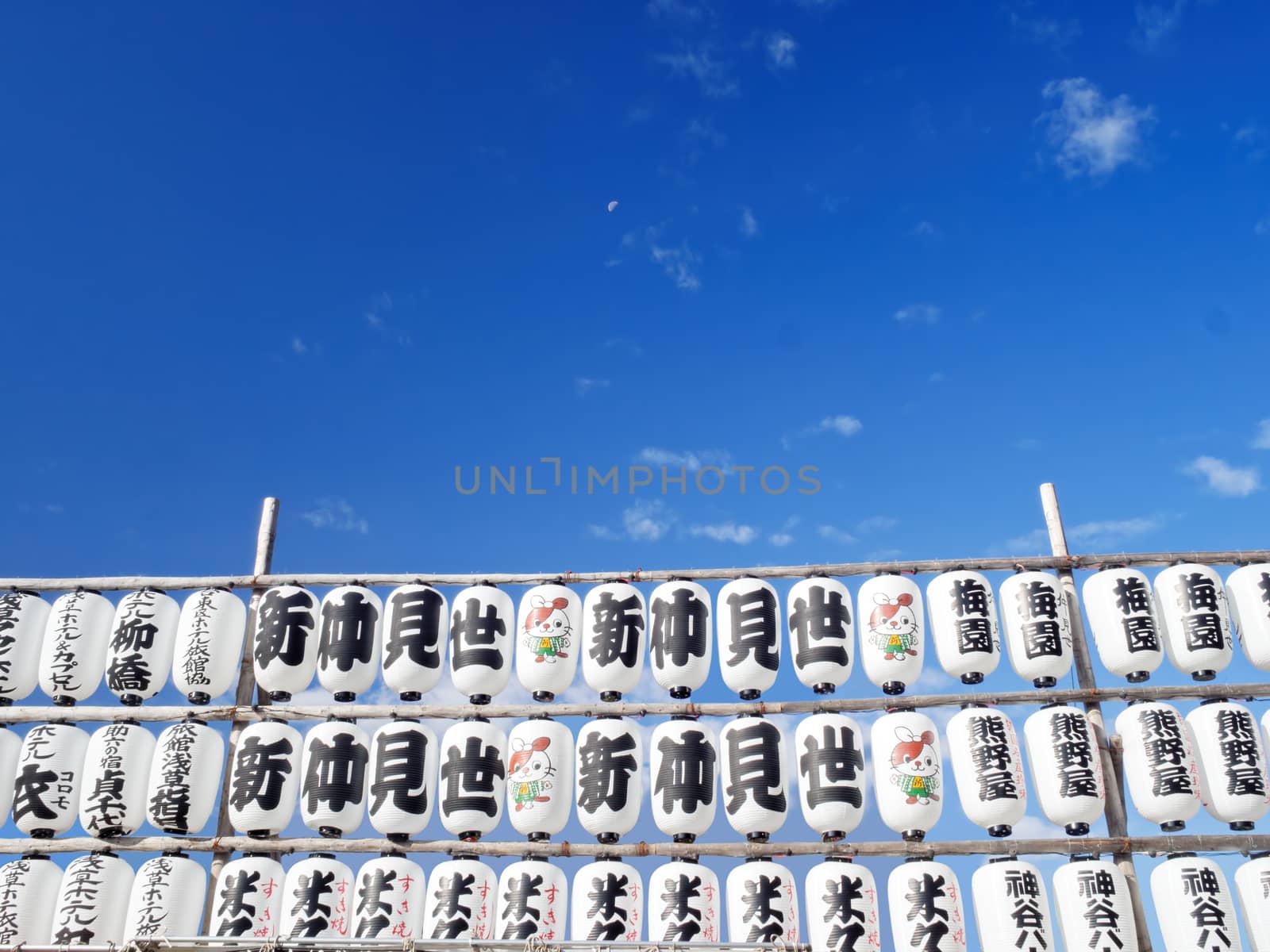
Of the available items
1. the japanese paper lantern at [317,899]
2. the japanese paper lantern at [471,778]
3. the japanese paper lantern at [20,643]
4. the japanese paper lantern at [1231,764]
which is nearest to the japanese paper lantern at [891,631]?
the japanese paper lantern at [1231,764]

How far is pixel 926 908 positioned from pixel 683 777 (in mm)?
2600

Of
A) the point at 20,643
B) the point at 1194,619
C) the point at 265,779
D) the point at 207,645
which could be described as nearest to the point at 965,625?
the point at 1194,619

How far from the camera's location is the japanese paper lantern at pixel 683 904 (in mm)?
9719

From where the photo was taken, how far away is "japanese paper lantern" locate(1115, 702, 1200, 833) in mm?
10117

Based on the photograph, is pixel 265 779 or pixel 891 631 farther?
pixel 891 631

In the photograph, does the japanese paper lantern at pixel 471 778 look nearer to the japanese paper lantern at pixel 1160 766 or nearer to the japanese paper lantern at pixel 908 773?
the japanese paper lantern at pixel 908 773

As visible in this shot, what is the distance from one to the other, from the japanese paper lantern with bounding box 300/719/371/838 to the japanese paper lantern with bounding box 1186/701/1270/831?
339 inches

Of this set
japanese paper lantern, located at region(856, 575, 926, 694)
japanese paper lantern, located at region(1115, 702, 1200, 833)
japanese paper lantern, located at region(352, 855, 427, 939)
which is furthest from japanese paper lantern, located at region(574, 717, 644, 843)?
japanese paper lantern, located at region(1115, 702, 1200, 833)

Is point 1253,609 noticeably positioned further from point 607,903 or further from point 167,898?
point 167,898

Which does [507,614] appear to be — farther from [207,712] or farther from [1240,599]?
[1240,599]

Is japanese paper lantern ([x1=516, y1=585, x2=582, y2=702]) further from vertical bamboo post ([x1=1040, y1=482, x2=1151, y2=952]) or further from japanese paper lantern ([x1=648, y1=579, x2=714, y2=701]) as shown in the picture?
vertical bamboo post ([x1=1040, y1=482, x2=1151, y2=952])

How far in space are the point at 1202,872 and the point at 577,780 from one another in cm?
617

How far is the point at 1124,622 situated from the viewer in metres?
10.9

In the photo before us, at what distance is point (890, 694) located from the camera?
10750 millimetres
